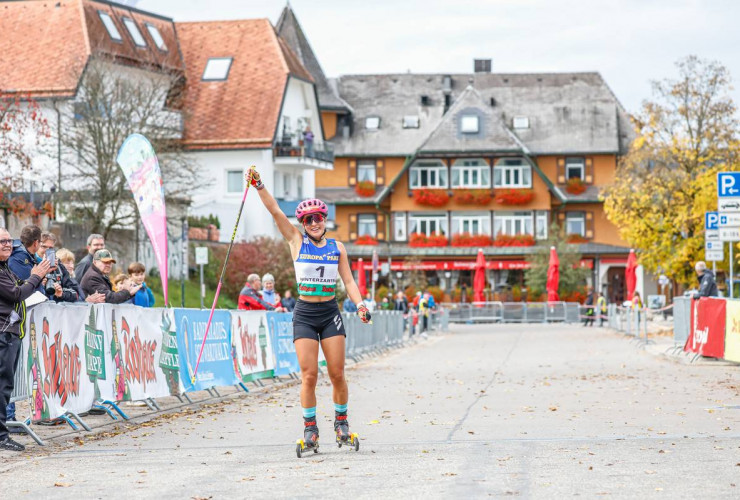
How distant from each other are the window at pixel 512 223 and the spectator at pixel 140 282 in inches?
2660

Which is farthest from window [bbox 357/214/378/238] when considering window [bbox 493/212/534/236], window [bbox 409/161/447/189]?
window [bbox 493/212/534/236]

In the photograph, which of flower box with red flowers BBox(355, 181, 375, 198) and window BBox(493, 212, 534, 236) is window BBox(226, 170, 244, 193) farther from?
→ window BBox(493, 212, 534, 236)

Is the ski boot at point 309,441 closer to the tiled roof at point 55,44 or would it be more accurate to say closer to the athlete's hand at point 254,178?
the athlete's hand at point 254,178

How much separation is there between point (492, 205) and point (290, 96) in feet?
70.3

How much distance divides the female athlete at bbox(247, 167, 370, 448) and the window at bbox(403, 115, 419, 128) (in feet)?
251

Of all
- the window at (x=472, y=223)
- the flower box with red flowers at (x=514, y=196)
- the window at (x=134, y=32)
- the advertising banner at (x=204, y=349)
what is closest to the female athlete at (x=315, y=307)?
the advertising banner at (x=204, y=349)

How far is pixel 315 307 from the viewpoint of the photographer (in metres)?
11.0

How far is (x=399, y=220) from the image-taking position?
276ft

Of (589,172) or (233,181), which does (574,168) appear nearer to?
(589,172)

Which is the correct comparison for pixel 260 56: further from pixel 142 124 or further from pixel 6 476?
pixel 6 476

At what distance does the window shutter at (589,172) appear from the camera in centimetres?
8462

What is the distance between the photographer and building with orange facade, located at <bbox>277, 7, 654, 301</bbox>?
271 ft

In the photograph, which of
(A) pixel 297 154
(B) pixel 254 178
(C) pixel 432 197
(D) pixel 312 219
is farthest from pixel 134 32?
(D) pixel 312 219

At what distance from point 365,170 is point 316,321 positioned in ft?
247
